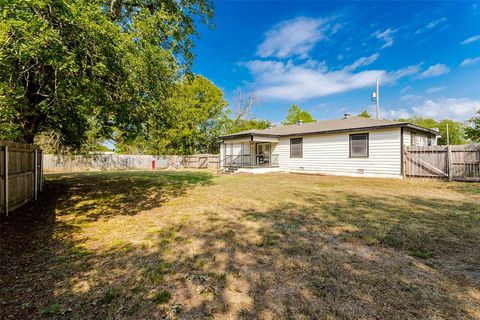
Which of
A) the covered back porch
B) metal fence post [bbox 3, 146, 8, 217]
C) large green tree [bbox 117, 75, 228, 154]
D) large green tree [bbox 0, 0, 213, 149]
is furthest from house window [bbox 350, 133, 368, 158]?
large green tree [bbox 117, 75, 228, 154]

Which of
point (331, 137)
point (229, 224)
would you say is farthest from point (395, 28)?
point (229, 224)

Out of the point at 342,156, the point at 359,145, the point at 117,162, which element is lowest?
the point at 117,162

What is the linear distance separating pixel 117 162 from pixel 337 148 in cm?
1996

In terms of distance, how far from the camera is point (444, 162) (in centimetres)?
1106

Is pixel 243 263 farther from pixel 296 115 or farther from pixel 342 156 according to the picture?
pixel 296 115

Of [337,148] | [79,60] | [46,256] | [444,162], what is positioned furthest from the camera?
[337,148]

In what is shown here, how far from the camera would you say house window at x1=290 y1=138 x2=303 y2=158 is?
16.8 metres

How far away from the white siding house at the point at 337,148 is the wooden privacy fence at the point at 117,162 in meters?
7.65

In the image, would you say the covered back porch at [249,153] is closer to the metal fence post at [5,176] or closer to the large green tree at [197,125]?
the large green tree at [197,125]

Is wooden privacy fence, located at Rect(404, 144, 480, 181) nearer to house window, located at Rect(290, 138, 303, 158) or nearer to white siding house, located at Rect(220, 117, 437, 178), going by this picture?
white siding house, located at Rect(220, 117, 437, 178)

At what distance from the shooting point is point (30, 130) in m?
7.34

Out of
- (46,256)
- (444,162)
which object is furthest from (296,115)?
(46,256)

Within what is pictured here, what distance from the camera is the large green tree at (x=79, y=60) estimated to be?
12.6ft

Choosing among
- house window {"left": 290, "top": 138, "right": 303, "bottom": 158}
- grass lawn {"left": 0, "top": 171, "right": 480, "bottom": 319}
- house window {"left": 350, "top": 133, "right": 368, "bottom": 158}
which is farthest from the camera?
house window {"left": 290, "top": 138, "right": 303, "bottom": 158}
